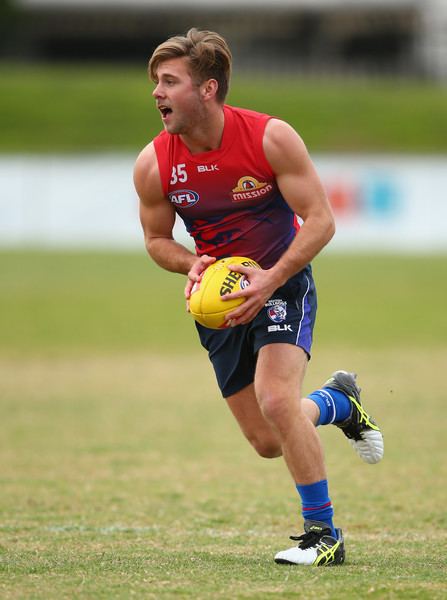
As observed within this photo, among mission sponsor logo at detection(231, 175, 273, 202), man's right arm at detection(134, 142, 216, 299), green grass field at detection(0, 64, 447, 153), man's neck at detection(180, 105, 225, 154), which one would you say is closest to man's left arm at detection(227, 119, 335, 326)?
mission sponsor logo at detection(231, 175, 273, 202)

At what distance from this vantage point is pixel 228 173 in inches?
247

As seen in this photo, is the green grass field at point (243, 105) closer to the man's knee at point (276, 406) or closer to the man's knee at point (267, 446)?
the man's knee at point (267, 446)

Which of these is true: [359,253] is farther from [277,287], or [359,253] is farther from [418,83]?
[277,287]

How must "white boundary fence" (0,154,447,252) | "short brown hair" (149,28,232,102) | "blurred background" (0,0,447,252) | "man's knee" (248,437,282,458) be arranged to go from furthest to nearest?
"blurred background" (0,0,447,252) → "white boundary fence" (0,154,447,252) → "man's knee" (248,437,282,458) → "short brown hair" (149,28,232,102)

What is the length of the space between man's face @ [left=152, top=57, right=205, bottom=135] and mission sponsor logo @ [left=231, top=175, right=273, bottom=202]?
432 mm

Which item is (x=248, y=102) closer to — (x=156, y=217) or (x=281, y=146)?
(x=156, y=217)

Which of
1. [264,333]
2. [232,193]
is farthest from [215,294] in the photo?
[232,193]

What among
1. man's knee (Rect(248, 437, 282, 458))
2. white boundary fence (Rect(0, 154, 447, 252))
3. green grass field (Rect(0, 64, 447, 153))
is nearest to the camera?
man's knee (Rect(248, 437, 282, 458))

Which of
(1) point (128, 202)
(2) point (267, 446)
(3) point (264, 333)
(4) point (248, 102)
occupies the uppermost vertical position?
(4) point (248, 102)

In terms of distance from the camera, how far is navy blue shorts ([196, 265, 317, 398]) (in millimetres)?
6270

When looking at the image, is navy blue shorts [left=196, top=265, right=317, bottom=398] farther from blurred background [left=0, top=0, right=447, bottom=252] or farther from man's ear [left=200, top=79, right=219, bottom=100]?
blurred background [left=0, top=0, right=447, bottom=252]

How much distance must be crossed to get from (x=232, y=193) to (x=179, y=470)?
3.72 metres

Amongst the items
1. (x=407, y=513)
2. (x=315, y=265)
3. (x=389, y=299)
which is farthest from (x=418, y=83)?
(x=407, y=513)

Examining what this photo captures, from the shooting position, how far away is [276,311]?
6.29 meters
